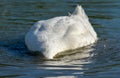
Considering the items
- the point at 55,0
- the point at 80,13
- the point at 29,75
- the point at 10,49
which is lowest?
the point at 29,75

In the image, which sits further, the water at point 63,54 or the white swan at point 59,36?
the white swan at point 59,36

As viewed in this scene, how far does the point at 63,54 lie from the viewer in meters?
11.9

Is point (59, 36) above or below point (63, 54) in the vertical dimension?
above

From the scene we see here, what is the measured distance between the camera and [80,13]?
13727mm

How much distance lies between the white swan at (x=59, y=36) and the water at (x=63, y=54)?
0.17 meters

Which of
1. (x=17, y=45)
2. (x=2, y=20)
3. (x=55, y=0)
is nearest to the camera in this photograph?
(x=17, y=45)

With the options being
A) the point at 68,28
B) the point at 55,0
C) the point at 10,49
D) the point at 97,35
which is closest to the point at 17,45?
the point at 10,49

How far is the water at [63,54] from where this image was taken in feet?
34.5

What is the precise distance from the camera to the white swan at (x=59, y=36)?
1156 cm

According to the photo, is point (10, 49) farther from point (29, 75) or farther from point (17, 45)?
point (29, 75)

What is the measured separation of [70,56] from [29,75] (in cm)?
172

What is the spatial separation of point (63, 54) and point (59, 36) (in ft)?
1.27

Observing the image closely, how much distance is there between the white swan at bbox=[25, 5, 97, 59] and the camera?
1156 centimetres

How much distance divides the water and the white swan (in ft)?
0.56
